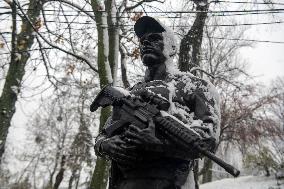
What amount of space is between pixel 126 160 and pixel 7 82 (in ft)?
25.8

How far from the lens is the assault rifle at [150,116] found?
257 centimetres

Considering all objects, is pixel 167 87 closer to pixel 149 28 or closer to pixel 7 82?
pixel 149 28

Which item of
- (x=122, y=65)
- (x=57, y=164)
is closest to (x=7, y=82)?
(x=122, y=65)

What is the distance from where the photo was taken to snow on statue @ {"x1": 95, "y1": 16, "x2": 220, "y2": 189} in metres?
2.67

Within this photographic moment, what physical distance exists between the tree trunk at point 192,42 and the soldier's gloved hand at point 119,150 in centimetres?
754

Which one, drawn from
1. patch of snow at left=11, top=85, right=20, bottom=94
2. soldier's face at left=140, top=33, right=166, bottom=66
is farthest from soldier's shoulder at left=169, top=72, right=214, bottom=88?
patch of snow at left=11, top=85, right=20, bottom=94

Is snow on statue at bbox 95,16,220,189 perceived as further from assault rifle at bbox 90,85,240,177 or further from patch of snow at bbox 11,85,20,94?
patch of snow at bbox 11,85,20,94

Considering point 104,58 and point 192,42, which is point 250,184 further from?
point 104,58

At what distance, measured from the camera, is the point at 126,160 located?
109 inches

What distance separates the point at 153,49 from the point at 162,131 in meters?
0.82

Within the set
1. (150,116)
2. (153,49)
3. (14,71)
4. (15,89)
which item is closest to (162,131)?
(150,116)

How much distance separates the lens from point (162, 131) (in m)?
2.71

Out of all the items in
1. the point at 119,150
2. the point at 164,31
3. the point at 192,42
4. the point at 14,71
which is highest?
the point at 192,42

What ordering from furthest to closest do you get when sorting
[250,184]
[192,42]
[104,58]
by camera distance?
[250,184], [192,42], [104,58]
